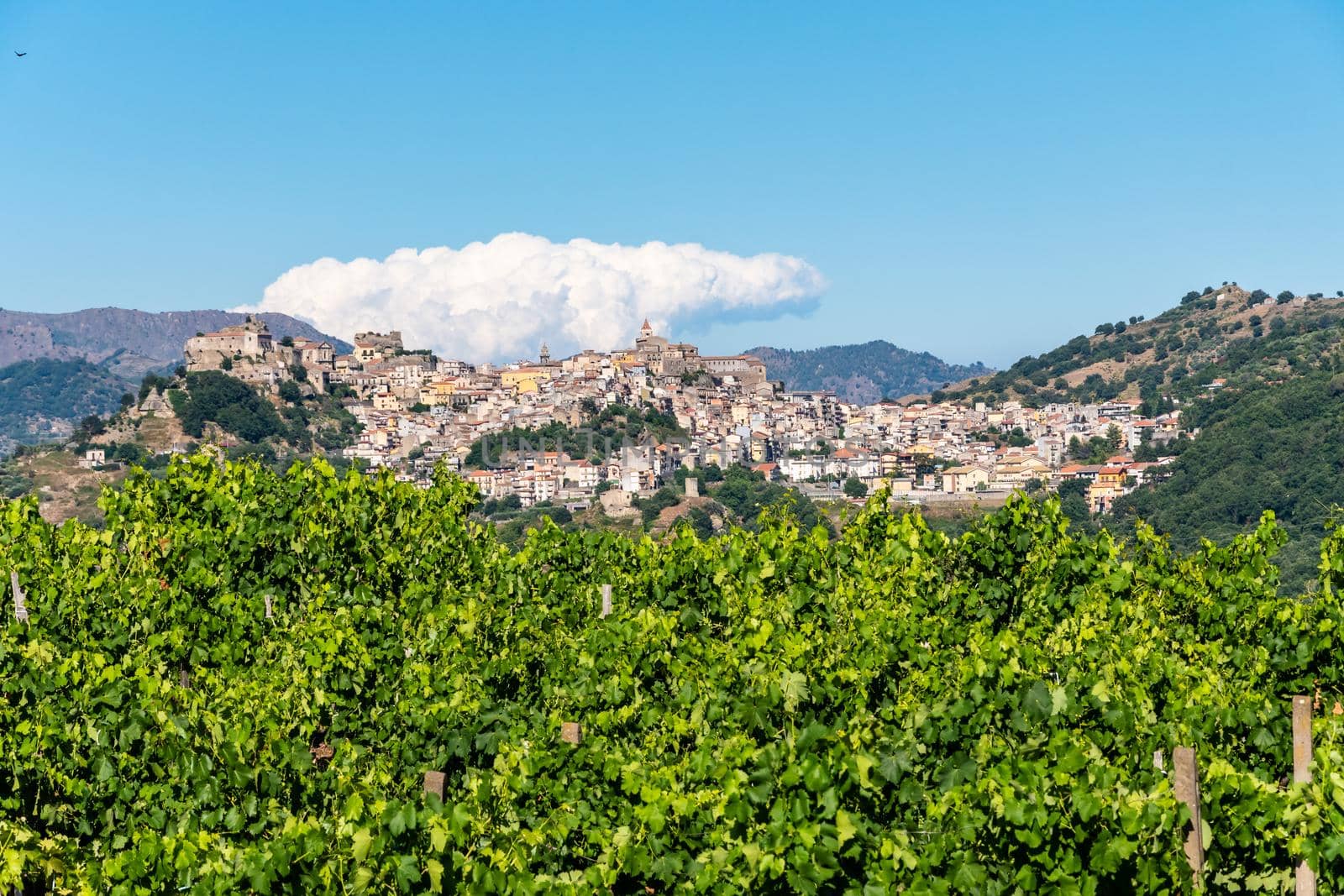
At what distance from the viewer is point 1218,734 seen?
9.32 metres

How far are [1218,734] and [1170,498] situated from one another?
74.5 meters

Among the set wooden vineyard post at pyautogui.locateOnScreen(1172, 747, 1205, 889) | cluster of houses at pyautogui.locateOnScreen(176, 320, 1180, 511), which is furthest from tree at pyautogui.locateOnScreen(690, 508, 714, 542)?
wooden vineyard post at pyautogui.locateOnScreen(1172, 747, 1205, 889)

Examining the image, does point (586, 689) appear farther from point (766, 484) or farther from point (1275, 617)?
point (766, 484)

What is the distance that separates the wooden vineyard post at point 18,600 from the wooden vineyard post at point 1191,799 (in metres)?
10.5

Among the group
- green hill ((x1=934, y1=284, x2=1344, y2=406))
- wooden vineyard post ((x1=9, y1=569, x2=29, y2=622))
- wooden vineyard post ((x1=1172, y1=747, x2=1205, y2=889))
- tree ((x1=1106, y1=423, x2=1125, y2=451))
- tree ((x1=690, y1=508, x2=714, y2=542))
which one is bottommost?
tree ((x1=690, y1=508, x2=714, y2=542))

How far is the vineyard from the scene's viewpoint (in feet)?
23.2

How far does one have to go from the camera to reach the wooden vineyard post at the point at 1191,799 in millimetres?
7141

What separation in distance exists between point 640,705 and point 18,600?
7.11 m

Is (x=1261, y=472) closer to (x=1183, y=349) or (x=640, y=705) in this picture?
(x=640, y=705)

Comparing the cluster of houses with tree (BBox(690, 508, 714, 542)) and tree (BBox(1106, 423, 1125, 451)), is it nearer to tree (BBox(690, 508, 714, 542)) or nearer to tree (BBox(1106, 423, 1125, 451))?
tree (BBox(1106, 423, 1125, 451))

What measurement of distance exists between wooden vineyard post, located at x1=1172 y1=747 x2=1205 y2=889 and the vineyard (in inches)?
3.1

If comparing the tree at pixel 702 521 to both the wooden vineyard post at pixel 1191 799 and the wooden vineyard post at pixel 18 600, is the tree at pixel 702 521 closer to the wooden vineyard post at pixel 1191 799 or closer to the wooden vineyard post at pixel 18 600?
the wooden vineyard post at pixel 18 600

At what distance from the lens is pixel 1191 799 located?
23.7ft

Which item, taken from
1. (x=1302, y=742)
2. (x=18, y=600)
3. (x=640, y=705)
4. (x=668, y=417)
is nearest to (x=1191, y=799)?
(x=1302, y=742)
